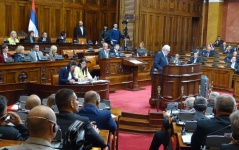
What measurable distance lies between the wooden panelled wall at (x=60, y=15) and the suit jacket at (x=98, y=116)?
10277 millimetres

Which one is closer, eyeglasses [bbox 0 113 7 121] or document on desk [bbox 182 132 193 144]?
eyeglasses [bbox 0 113 7 121]

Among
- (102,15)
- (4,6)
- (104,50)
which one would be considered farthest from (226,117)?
(102,15)

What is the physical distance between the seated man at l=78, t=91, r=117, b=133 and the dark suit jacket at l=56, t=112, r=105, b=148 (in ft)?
1.93

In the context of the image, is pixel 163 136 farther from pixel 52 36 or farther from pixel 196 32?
pixel 196 32

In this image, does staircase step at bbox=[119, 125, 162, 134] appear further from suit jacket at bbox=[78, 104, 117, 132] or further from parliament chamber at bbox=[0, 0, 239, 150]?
suit jacket at bbox=[78, 104, 117, 132]

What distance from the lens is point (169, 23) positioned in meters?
17.6

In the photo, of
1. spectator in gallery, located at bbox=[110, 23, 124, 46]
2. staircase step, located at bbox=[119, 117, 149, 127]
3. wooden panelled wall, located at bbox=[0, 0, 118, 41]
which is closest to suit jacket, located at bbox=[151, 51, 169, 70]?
staircase step, located at bbox=[119, 117, 149, 127]

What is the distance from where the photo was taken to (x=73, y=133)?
240 cm

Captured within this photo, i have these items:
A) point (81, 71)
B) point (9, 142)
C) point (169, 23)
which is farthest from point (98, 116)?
point (169, 23)

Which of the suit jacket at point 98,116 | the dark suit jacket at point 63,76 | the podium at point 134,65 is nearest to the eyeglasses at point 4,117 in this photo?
the suit jacket at point 98,116

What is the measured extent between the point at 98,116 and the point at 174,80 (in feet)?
15.3

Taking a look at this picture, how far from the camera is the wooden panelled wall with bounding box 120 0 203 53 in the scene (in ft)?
52.2

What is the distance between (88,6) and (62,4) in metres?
1.55

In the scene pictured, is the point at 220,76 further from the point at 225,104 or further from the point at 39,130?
the point at 39,130
